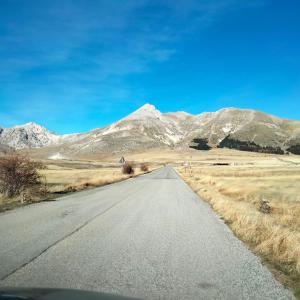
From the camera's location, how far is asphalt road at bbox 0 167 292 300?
638cm

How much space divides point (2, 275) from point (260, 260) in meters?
4.89

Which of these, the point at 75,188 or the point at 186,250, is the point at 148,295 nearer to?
the point at 186,250

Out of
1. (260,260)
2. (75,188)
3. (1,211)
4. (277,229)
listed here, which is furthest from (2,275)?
(75,188)

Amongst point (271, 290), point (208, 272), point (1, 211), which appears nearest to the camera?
point (271, 290)

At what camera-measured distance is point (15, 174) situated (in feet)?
83.1

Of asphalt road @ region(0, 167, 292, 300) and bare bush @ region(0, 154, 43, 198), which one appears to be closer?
asphalt road @ region(0, 167, 292, 300)

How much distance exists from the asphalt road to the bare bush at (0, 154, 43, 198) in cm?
1063

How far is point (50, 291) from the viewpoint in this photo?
14.7 ft

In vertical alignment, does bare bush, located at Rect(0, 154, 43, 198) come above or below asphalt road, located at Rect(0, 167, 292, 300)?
above

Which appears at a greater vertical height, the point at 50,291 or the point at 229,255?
the point at 50,291

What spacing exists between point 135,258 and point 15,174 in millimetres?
18595

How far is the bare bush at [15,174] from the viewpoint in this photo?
81.4ft

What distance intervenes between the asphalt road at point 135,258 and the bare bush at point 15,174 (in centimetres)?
1063

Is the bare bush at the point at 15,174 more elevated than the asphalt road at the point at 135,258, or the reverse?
the bare bush at the point at 15,174
